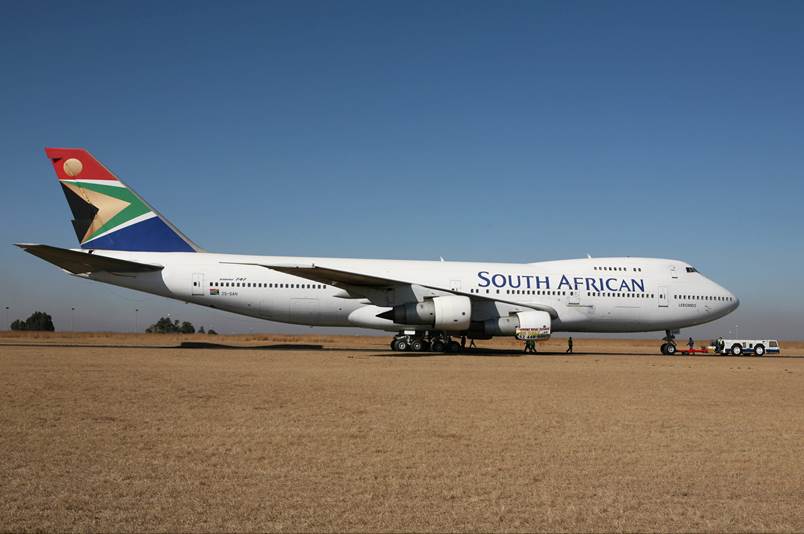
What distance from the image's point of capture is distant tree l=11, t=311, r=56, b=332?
88.2 m

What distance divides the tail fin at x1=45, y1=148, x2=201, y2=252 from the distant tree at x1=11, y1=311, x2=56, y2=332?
231ft

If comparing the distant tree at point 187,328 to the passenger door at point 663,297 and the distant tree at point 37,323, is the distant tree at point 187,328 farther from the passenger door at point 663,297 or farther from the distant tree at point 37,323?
the passenger door at point 663,297

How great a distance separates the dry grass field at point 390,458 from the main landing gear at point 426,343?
1482 centimetres

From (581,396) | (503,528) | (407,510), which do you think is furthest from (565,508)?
(581,396)

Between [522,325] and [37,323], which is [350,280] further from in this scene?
[37,323]

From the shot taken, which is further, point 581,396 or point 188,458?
point 581,396

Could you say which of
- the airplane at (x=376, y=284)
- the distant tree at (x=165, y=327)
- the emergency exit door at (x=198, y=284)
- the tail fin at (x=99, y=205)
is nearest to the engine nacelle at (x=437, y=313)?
the airplane at (x=376, y=284)

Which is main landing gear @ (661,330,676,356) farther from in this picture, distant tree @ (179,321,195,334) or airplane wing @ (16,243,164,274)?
distant tree @ (179,321,195,334)

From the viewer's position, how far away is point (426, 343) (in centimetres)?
2798

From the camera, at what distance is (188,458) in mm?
6277

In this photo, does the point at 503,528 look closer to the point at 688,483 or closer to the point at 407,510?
the point at 407,510

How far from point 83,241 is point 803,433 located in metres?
25.4

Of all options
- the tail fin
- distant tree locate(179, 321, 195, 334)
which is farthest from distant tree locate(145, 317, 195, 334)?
the tail fin

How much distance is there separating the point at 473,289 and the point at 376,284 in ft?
14.8
